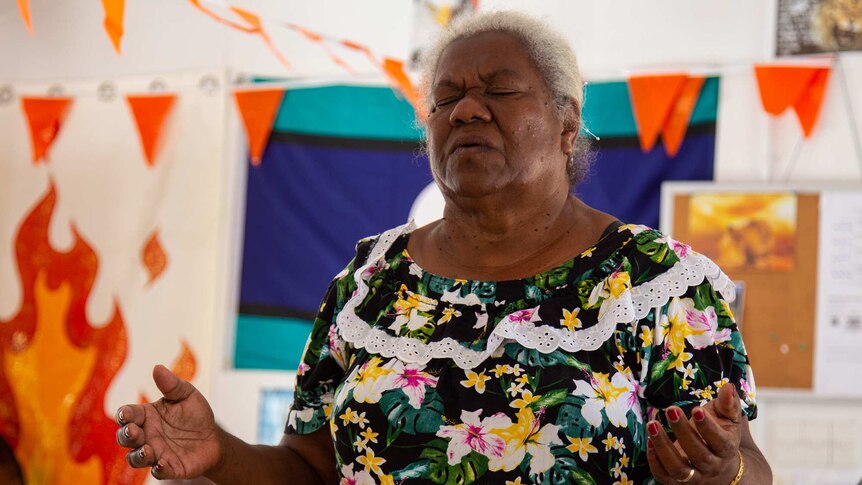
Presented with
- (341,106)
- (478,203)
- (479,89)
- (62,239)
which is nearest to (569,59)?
(479,89)

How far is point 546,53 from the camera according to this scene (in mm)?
1578

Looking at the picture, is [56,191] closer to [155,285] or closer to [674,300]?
[155,285]

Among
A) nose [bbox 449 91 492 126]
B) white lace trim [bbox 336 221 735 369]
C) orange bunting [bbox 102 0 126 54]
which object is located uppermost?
orange bunting [bbox 102 0 126 54]

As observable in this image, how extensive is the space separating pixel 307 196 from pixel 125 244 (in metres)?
0.86

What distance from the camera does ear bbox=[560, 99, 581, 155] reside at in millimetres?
1602

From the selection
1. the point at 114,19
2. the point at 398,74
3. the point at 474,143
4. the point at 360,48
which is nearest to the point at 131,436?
the point at 474,143

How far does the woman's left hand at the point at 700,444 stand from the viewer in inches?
45.7

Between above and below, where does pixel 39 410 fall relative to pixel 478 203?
below

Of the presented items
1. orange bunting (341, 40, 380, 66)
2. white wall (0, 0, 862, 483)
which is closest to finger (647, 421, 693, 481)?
white wall (0, 0, 862, 483)

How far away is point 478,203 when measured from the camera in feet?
5.04

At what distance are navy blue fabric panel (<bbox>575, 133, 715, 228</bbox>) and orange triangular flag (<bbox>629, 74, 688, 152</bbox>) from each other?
0.20 ft

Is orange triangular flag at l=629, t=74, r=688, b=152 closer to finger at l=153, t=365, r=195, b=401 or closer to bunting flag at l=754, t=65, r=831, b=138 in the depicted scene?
bunting flag at l=754, t=65, r=831, b=138

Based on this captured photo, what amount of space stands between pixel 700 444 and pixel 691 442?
1 cm

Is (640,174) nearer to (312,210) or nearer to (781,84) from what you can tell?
(781,84)
